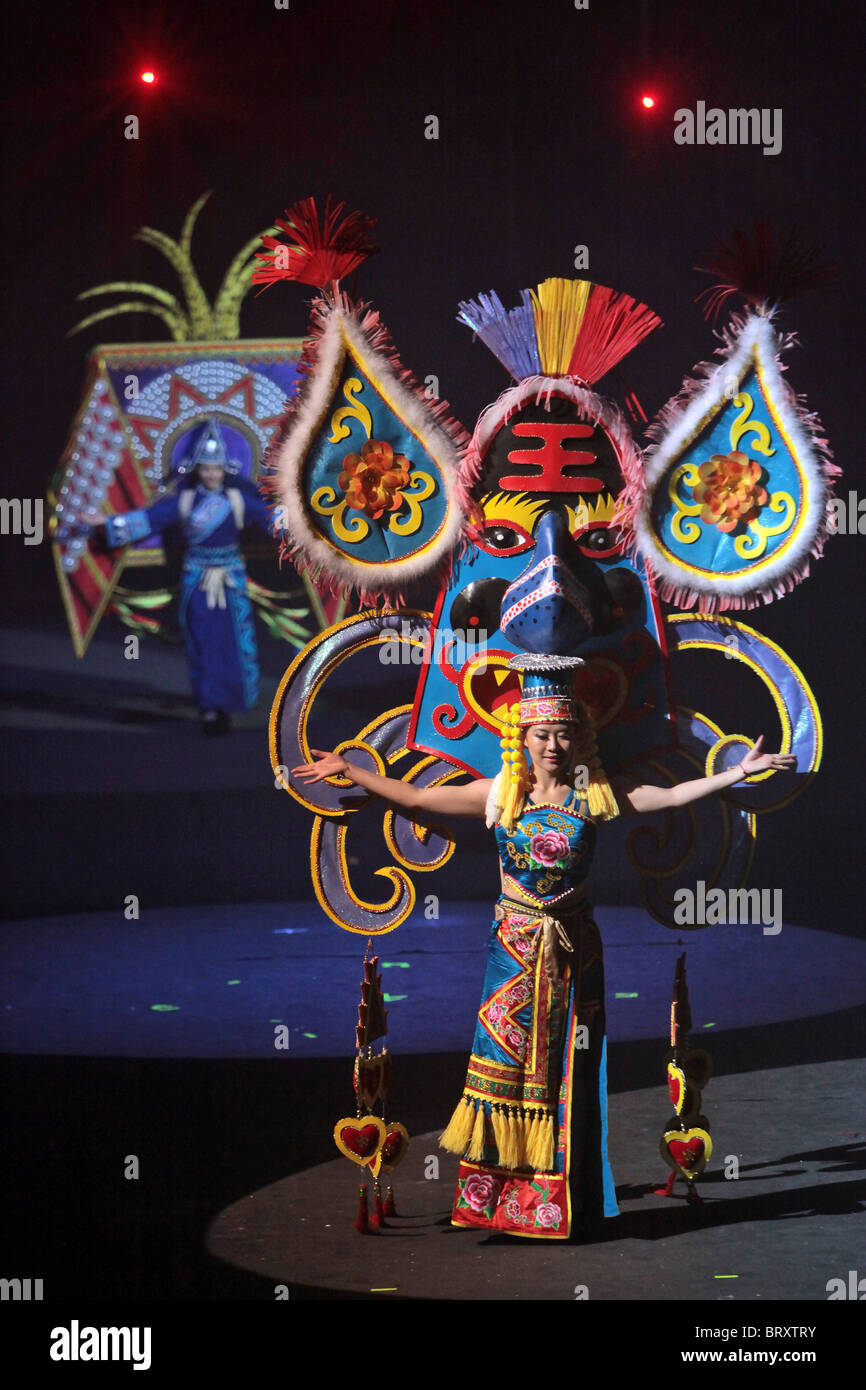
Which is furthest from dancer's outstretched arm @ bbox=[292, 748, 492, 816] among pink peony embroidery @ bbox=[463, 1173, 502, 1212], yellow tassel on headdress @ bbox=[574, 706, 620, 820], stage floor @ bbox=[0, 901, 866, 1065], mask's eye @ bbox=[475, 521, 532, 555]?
stage floor @ bbox=[0, 901, 866, 1065]

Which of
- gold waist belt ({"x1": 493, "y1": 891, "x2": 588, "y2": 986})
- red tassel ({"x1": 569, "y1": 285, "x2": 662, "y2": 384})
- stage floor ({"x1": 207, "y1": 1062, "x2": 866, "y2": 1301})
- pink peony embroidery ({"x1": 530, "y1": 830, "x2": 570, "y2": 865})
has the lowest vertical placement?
stage floor ({"x1": 207, "y1": 1062, "x2": 866, "y2": 1301})

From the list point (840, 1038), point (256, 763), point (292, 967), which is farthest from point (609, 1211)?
point (256, 763)

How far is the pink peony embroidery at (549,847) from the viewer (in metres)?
4.66

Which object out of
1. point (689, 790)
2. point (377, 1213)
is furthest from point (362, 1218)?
point (689, 790)

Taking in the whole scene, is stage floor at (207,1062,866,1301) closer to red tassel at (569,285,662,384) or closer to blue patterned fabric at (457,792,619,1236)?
blue patterned fabric at (457,792,619,1236)

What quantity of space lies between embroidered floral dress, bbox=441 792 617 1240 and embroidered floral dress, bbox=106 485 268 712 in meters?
4.05

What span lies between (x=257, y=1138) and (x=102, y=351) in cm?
419

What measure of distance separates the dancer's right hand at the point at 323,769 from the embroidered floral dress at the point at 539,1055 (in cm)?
48

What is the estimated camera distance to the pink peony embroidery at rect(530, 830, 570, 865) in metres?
4.66

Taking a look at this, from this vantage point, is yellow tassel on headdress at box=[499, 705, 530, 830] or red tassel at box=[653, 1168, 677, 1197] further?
Answer: red tassel at box=[653, 1168, 677, 1197]

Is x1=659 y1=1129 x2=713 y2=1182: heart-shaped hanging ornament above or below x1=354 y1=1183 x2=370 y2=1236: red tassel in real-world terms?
above

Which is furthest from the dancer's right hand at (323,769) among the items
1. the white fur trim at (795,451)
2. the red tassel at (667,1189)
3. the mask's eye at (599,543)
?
the red tassel at (667,1189)

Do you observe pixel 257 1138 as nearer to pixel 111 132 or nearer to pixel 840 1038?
pixel 840 1038

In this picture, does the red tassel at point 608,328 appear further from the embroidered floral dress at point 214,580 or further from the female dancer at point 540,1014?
the embroidered floral dress at point 214,580
